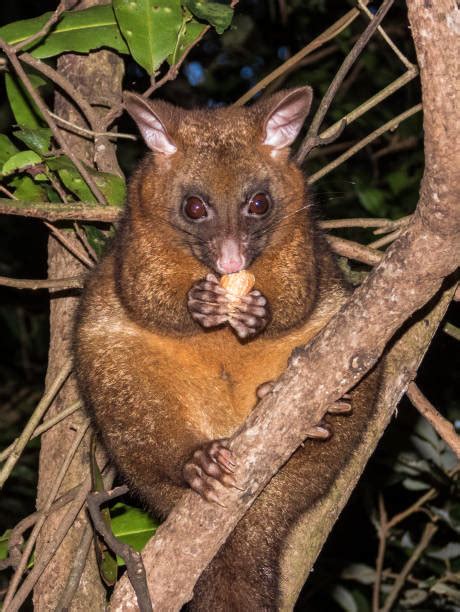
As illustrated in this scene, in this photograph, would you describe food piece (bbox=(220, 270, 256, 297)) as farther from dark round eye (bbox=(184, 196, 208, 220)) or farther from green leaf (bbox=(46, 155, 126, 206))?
green leaf (bbox=(46, 155, 126, 206))

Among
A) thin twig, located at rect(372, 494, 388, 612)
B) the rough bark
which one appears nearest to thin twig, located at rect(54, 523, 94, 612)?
the rough bark

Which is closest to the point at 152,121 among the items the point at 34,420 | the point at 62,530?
the point at 34,420

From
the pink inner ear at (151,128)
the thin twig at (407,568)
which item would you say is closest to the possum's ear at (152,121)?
the pink inner ear at (151,128)

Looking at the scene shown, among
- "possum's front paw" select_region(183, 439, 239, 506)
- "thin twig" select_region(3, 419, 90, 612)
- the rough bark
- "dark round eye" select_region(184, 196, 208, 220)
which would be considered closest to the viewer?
the rough bark

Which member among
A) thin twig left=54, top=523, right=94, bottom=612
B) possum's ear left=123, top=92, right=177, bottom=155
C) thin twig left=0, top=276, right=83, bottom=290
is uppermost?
possum's ear left=123, top=92, right=177, bottom=155

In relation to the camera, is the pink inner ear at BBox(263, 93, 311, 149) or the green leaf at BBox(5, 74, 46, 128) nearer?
the pink inner ear at BBox(263, 93, 311, 149)

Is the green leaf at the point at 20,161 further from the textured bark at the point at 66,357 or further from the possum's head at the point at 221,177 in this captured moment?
the textured bark at the point at 66,357
